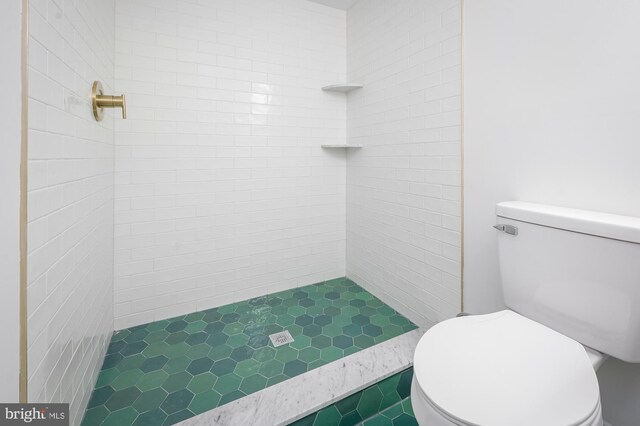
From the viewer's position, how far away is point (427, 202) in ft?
5.67

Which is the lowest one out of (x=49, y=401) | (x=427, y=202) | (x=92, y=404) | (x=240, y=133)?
(x=92, y=404)

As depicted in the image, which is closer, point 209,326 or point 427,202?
point 427,202

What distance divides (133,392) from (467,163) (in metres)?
1.89

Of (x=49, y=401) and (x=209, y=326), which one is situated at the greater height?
(x=49, y=401)

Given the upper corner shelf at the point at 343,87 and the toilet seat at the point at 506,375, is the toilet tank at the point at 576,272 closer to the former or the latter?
the toilet seat at the point at 506,375

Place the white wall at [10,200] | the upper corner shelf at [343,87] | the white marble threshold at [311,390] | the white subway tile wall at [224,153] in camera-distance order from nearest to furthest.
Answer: the white wall at [10,200]
the white marble threshold at [311,390]
the white subway tile wall at [224,153]
the upper corner shelf at [343,87]

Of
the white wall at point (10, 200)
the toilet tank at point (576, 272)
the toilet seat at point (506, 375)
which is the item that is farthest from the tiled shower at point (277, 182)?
the toilet seat at point (506, 375)

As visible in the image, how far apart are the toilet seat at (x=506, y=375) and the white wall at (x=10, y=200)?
1.01m

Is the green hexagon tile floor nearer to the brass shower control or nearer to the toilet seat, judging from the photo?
the toilet seat

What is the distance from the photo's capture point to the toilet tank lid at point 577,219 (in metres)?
0.85

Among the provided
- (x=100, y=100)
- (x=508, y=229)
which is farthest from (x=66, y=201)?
(x=508, y=229)

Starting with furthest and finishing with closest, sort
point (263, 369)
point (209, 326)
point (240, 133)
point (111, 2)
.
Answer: point (240, 133)
point (209, 326)
point (111, 2)
point (263, 369)

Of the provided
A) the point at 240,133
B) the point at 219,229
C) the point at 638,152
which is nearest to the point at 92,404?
the point at 219,229

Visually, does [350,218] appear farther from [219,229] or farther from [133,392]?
[133,392]
